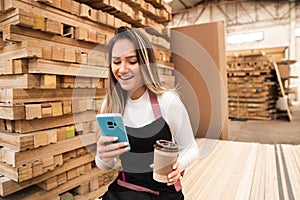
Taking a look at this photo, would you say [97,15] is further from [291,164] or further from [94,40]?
[291,164]

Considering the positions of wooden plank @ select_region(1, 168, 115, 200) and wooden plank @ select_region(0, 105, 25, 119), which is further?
wooden plank @ select_region(1, 168, 115, 200)

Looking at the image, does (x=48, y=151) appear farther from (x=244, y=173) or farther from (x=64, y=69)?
(x=244, y=173)

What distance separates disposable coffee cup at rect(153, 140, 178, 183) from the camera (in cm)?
89

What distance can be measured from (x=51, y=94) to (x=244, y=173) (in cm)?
190

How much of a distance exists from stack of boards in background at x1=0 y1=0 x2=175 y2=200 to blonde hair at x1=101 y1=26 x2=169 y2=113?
2.40 ft

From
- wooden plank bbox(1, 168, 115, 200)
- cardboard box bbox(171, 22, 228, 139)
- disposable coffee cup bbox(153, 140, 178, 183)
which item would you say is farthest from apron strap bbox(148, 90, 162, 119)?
cardboard box bbox(171, 22, 228, 139)

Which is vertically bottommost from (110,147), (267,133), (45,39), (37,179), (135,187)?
(267,133)

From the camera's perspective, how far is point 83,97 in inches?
83.3

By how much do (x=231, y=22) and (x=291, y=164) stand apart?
9686mm

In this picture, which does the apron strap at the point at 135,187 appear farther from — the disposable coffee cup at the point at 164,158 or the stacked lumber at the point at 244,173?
the stacked lumber at the point at 244,173

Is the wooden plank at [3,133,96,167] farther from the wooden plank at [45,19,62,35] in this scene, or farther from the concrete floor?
the concrete floor

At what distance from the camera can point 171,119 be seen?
1142 millimetres


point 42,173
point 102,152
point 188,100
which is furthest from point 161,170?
point 188,100

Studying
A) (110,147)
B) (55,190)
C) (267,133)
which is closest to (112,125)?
(110,147)
